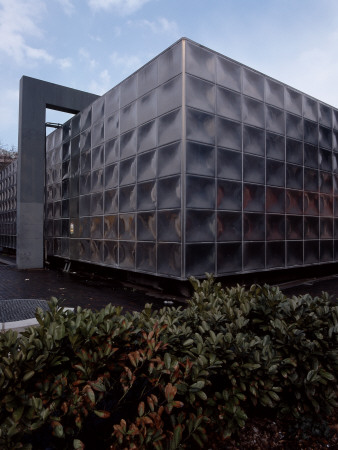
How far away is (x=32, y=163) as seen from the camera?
58.5ft

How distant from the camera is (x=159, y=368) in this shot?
2.32 metres

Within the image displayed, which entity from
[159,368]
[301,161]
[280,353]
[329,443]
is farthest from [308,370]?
[301,161]

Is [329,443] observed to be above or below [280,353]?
below

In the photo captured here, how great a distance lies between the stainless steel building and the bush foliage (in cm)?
729

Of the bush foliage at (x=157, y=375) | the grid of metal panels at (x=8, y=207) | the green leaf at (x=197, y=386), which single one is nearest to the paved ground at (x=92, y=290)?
the bush foliage at (x=157, y=375)

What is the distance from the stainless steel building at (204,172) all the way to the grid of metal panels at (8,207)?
12.0 metres

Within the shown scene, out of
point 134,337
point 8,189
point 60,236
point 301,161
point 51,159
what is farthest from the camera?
point 8,189

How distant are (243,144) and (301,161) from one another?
4383 mm

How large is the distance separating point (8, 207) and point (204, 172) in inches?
912

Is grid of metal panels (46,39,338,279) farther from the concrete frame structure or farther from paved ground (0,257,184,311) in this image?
the concrete frame structure

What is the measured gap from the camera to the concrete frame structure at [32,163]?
17484 millimetres

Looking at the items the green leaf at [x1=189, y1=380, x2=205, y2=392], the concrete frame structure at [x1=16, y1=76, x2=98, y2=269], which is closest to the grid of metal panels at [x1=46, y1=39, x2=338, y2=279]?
the concrete frame structure at [x1=16, y1=76, x2=98, y2=269]

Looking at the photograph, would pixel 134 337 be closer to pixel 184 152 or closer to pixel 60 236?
pixel 184 152

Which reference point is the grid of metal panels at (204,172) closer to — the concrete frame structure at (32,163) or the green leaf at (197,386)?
the concrete frame structure at (32,163)
